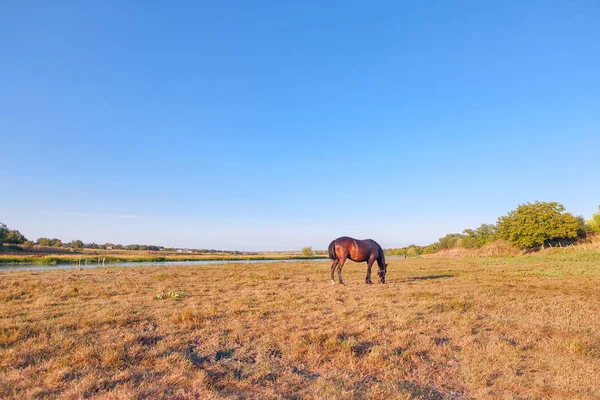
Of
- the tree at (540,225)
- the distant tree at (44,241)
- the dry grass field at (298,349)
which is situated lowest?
the dry grass field at (298,349)

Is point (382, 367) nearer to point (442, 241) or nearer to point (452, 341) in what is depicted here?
point (452, 341)

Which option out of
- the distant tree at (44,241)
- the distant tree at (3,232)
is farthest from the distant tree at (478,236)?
the distant tree at (44,241)

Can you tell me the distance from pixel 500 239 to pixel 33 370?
62194 millimetres

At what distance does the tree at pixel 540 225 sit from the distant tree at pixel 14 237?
97431 millimetres

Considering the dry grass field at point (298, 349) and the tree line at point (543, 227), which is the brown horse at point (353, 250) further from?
the tree line at point (543, 227)

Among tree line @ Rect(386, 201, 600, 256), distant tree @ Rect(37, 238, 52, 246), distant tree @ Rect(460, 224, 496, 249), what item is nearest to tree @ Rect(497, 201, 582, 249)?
tree line @ Rect(386, 201, 600, 256)

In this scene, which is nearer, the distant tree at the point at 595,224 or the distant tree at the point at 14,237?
the distant tree at the point at 595,224

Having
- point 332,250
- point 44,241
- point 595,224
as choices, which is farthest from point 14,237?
point 595,224

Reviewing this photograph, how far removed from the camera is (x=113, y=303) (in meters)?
9.52

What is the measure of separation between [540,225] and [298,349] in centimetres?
5101

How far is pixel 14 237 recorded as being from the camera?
6806cm

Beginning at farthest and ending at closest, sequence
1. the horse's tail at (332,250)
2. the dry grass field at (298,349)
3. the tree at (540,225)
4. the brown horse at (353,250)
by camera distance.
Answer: the tree at (540,225) → the horse's tail at (332,250) → the brown horse at (353,250) → the dry grass field at (298,349)

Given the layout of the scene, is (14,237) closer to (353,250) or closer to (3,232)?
(3,232)

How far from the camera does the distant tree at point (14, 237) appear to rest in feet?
218
